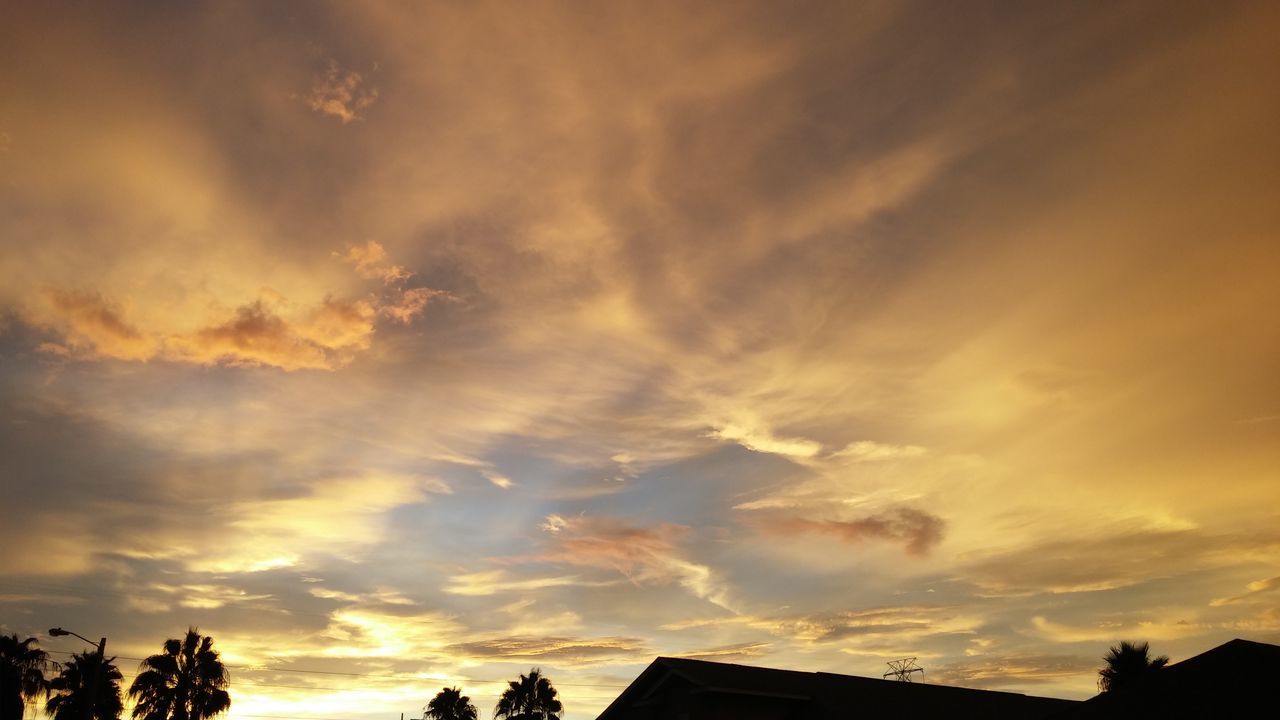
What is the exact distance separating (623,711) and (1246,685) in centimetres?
2277

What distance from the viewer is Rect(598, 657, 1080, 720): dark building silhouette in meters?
29.8

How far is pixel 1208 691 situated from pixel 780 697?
45.4 feet

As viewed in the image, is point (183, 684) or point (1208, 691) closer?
point (1208, 691)

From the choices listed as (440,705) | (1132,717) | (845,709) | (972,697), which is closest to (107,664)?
(440,705)

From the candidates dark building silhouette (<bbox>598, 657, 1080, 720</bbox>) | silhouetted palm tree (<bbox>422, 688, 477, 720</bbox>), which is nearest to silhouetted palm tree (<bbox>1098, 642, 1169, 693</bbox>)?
dark building silhouette (<bbox>598, 657, 1080, 720</bbox>)

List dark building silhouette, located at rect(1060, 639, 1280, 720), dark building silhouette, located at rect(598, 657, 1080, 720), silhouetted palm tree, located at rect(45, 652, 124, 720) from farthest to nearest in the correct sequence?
silhouetted palm tree, located at rect(45, 652, 124, 720), dark building silhouette, located at rect(598, 657, 1080, 720), dark building silhouette, located at rect(1060, 639, 1280, 720)

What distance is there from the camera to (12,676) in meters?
Result: 34.9

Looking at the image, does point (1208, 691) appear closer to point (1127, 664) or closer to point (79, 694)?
point (1127, 664)

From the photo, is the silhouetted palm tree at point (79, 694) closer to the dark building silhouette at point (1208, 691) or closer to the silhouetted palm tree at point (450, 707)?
the silhouetted palm tree at point (450, 707)

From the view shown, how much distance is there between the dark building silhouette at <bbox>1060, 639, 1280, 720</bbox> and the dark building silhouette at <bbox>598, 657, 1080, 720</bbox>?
14.7 feet

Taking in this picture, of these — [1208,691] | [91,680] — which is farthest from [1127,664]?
[91,680]

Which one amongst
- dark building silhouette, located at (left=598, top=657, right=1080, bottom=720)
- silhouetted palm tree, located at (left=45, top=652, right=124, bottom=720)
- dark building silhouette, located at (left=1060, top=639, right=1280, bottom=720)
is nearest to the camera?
dark building silhouette, located at (left=1060, top=639, right=1280, bottom=720)

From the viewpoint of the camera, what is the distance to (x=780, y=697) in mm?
30203

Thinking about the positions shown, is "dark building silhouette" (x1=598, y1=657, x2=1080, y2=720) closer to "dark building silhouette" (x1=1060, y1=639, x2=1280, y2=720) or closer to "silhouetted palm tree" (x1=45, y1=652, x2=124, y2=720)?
→ "dark building silhouette" (x1=1060, y1=639, x2=1280, y2=720)
